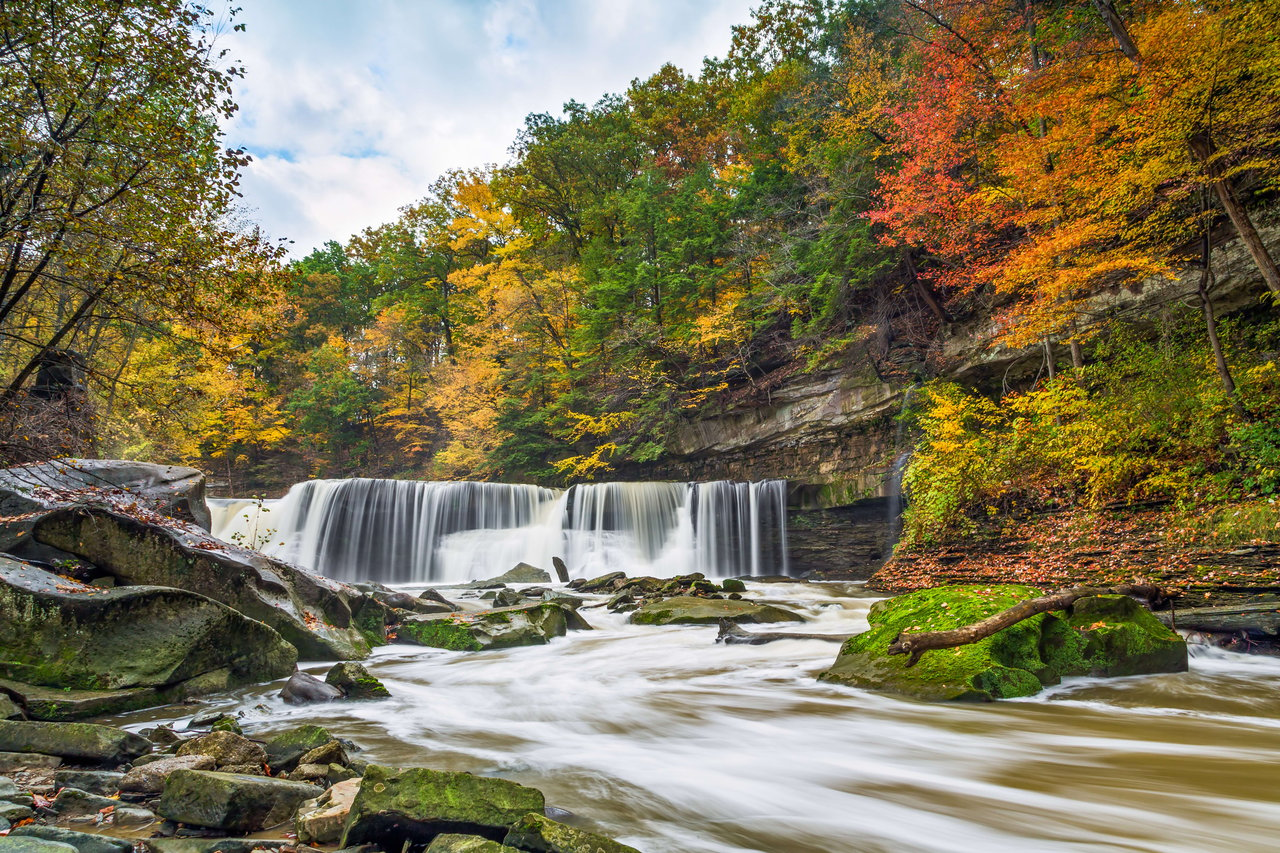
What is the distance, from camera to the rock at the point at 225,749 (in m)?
3.07

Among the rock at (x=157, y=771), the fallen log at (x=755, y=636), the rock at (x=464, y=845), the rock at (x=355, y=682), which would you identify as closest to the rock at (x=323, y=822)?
the rock at (x=464, y=845)

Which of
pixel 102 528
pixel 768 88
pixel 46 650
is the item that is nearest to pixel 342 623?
pixel 102 528

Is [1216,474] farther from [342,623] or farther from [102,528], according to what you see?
[102,528]

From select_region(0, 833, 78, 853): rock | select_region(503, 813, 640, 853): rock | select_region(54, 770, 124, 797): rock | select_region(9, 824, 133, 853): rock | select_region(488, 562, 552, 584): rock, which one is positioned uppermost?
select_region(0, 833, 78, 853): rock

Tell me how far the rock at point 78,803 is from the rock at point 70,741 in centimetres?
62

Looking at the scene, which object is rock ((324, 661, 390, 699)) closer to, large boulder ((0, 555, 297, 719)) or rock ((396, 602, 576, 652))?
large boulder ((0, 555, 297, 719))

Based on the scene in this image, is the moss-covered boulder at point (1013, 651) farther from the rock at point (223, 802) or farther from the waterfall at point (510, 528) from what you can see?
the waterfall at point (510, 528)

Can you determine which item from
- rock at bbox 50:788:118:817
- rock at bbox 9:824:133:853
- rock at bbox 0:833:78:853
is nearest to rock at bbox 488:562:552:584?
rock at bbox 50:788:118:817

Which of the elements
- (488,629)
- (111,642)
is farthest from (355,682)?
(488,629)

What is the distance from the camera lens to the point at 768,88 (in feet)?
70.1

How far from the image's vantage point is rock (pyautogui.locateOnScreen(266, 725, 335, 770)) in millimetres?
3180

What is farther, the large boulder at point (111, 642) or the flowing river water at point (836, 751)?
the large boulder at point (111, 642)

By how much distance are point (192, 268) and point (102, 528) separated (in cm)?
285

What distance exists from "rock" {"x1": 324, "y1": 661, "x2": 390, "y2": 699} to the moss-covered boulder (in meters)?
4.43
